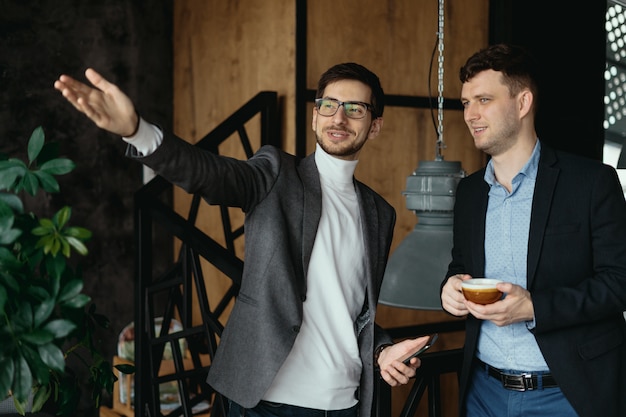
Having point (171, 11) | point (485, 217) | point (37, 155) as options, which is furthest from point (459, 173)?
point (171, 11)

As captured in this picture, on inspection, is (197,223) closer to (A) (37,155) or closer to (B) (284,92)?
(B) (284,92)

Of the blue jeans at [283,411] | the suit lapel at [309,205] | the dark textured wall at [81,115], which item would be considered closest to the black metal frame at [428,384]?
the blue jeans at [283,411]

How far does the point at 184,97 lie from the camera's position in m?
5.04

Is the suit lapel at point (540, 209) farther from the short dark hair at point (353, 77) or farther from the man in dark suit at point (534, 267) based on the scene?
the short dark hair at point (353, 77)

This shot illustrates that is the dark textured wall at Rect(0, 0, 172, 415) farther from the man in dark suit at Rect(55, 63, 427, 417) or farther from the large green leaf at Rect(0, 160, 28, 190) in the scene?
the large green leaf at Rect(0, 160, 28, 190)

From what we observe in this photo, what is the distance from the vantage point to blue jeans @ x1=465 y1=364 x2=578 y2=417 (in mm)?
1972

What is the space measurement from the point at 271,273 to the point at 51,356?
0.69 metres

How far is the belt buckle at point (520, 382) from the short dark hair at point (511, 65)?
771 millimetres

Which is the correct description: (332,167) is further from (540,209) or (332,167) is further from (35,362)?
(35,362)

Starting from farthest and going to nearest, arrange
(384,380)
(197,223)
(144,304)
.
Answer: (197,223), (144,304), (384,380)

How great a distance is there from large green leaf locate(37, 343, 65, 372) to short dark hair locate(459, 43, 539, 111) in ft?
4.51

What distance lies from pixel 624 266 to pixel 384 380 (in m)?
0.72

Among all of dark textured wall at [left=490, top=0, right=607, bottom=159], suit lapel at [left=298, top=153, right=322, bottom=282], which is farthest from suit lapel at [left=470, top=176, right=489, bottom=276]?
dark textured wall at [left=490, top=0, right=607, bottom=159]

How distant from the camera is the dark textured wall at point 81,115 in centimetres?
454
